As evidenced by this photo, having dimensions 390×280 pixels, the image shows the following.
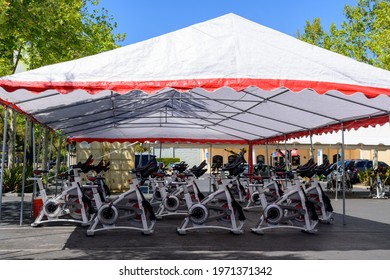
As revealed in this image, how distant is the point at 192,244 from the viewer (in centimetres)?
777

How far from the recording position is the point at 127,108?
11.4 meters

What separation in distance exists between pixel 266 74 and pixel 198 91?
2.79 metres

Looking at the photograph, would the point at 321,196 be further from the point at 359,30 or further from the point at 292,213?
the point at 359,30

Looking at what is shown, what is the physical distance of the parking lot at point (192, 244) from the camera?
270 inches

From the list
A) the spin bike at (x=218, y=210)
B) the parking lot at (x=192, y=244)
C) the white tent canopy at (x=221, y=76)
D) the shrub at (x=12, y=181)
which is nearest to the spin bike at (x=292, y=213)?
the parking lot at (x=192, y=244)

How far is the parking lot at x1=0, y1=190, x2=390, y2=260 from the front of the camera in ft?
22.5

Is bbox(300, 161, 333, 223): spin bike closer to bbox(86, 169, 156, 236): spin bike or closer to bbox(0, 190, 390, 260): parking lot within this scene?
bbox(0, 190, 390, 260): parking lot

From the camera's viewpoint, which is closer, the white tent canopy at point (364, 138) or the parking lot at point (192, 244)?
the parking lot at point (192, 244)

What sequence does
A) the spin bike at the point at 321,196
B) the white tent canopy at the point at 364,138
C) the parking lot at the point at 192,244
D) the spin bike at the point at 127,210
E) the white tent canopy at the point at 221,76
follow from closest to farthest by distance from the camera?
the white tent canopy at the point at 221,76 → the parking lot at the point at 192,244 → the spin bike at the point at 127,210 → the spin bike at the point at 321,196 → the white tent canopy at the point at 364,138

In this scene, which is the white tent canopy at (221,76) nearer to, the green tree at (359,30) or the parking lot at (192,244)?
the parking lot at (192,244)

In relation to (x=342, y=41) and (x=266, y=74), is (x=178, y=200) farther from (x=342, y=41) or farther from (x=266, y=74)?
(x=342, y=41)

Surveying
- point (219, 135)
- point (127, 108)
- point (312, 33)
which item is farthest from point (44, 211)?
point (312, 33)

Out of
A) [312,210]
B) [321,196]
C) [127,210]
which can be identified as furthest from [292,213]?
[127,210]

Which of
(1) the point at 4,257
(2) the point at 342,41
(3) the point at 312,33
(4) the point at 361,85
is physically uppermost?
(3) the point at 312,33
